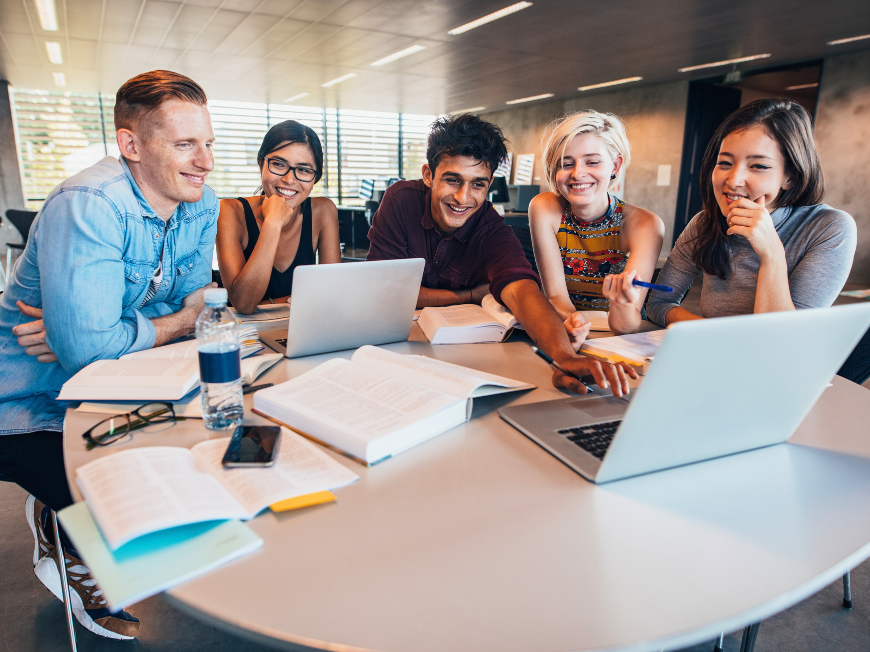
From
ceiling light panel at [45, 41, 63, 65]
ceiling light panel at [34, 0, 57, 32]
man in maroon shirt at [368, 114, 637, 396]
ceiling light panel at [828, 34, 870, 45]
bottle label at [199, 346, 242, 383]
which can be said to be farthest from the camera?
ceiling light panel at [45, 41, 63, 65]

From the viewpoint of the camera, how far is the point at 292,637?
0.49m

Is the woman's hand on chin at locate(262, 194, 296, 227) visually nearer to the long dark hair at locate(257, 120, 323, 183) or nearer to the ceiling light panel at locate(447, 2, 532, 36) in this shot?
the long dark hair at locate(257, 120, 323, 183)

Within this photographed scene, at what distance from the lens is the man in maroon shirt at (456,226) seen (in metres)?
1.84

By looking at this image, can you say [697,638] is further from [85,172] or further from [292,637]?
[85,172]

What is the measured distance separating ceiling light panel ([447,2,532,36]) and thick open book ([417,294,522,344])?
4519 millimetres

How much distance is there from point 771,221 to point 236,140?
34.3 ft

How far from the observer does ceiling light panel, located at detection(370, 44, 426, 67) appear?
6661 millimetres

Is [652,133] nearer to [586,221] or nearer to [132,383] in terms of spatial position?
[586,221]

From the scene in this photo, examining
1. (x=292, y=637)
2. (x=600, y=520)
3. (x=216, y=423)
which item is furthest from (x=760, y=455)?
(x=216, y=423)

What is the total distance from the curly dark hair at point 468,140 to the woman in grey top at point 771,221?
0.68 meters

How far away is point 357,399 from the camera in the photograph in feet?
3.05

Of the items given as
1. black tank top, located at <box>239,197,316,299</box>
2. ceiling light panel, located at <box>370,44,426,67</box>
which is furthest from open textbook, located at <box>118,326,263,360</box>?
ceiling light panel, located at <box>370,44,426,67</box>

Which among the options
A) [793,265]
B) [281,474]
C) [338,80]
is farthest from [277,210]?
[338,80]

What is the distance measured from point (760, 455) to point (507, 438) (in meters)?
0.39
